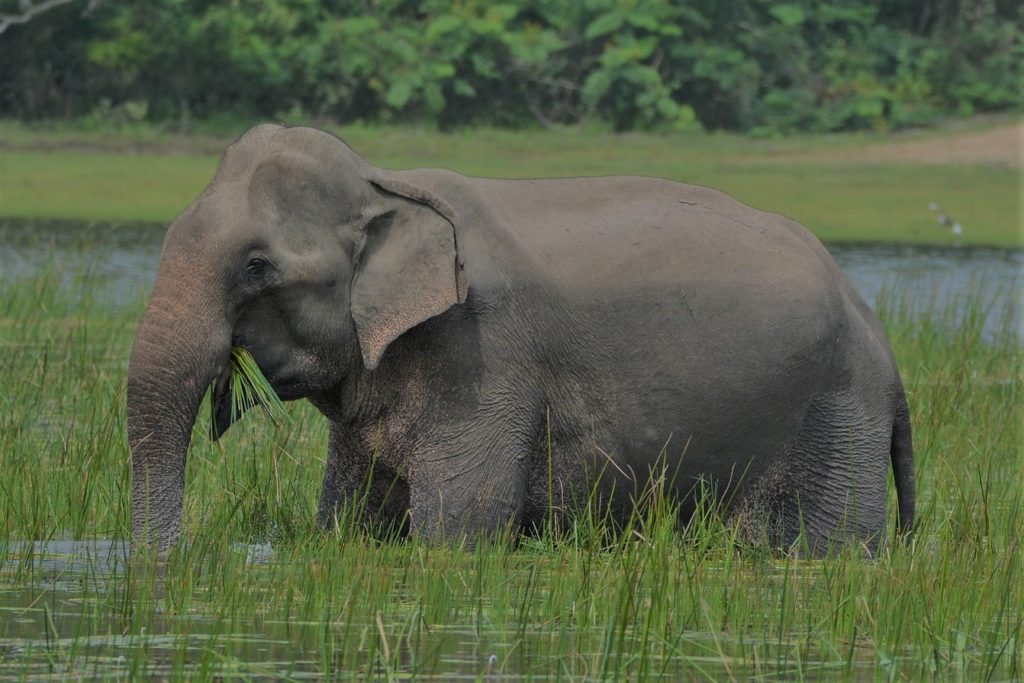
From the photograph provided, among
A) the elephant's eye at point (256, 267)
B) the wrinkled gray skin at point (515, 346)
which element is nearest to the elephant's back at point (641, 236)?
the wrinkled gray skin at point (515, 346)

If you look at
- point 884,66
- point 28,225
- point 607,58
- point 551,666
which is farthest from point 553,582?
point 884,66

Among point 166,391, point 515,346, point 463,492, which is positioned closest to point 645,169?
point 515,346

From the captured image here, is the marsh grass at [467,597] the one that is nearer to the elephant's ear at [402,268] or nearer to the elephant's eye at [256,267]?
the elephant's ear at [402,268]

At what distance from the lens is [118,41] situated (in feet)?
84.8

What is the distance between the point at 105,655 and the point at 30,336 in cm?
627

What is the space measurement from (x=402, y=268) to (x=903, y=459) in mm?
1878

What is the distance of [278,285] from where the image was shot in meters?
6.19

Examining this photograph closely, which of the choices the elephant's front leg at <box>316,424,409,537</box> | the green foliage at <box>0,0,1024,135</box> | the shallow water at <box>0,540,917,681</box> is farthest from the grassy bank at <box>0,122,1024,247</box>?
the shallow water at <box>0,540,917,681</box>

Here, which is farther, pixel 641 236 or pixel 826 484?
pixel 826 484

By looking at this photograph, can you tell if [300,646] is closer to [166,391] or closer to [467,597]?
[467,597]

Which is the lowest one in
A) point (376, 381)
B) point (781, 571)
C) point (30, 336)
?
point (30, 336)

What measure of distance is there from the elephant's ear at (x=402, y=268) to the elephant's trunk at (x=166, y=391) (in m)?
0.45

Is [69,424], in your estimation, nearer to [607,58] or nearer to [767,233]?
[767,233]

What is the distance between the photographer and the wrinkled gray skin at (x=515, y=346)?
6152 mm
